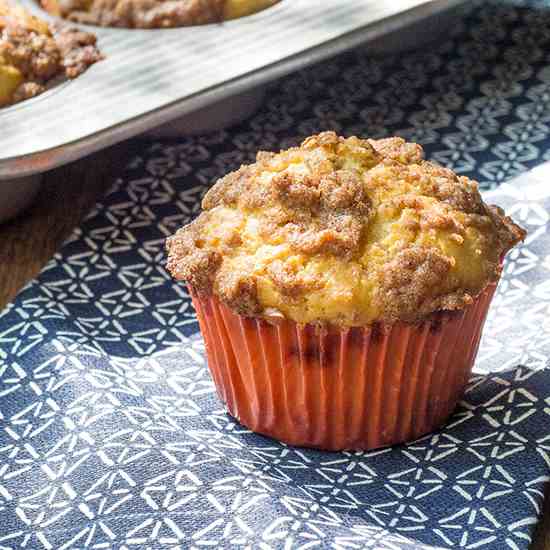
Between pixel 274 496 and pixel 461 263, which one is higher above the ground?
pixel 461 263

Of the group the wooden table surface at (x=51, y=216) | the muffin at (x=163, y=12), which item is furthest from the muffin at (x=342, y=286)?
the muffin at (x=163, y=12)

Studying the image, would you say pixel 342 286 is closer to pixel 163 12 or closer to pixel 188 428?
pixel 188 428

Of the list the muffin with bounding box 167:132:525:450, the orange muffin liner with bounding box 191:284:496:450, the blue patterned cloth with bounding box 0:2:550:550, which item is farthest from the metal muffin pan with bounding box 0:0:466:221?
the orange muffin liner with bounding box 191:284:496:450

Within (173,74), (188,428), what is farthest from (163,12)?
(188,428)

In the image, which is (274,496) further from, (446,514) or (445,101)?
(445,101)

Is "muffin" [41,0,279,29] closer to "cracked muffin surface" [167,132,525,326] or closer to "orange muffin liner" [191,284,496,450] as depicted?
"cracked muffin surface" [167,132,525,326]

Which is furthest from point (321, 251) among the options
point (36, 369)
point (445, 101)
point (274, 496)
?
point (445, 101)
